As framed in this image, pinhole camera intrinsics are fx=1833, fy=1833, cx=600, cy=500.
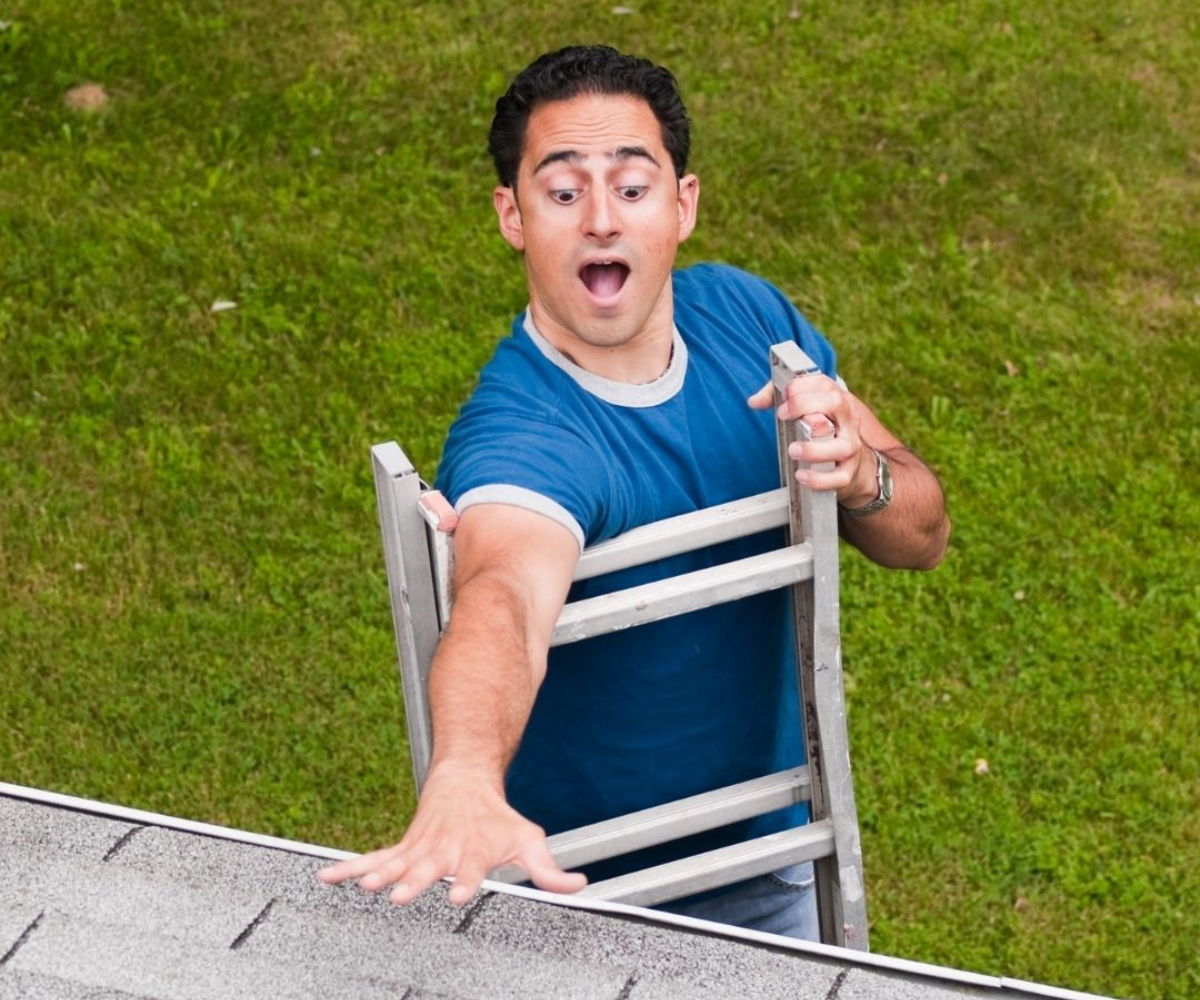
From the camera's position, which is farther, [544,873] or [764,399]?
[764,399]

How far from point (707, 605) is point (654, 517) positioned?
215 mm

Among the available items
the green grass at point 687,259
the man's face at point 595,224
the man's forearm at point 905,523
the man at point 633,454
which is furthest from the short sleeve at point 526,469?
the green grass at point 687,259

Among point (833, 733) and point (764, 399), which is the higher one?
point (764, 399)

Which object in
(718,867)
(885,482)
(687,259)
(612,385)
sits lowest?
(718,867)

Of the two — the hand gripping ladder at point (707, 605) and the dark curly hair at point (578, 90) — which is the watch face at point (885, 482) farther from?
the dark curly hair at point (578, 90)

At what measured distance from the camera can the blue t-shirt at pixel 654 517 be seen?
295 cm

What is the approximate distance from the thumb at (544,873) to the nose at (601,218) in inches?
50.8

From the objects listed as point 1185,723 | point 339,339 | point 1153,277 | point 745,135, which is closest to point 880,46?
point 745,135

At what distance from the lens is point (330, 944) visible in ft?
7.48

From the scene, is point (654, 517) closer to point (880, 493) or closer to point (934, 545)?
point (880, 493)

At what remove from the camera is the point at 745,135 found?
771 cm

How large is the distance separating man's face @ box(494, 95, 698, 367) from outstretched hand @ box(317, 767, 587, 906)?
1.08 metres

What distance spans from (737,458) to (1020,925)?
2.42 m

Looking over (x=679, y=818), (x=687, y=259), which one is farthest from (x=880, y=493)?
(x=687, y=259)
